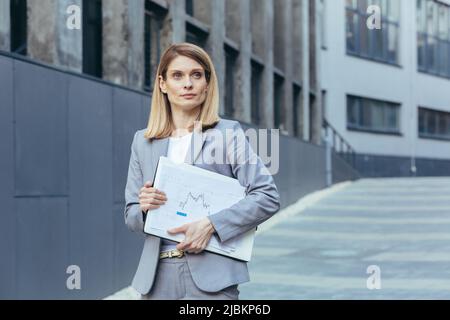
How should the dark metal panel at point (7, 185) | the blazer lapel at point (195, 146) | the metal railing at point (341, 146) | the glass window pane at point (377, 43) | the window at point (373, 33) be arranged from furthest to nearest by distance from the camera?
the glass window pane at point (377, 43), the window at point (373, 33), the metal railing at point (341, 146), the dark metal panel at point (7, 185), the blazer lapel at point (195, 146)

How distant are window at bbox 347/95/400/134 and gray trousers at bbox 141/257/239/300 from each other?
107ft

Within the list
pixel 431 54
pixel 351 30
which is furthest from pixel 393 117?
pixel 351 30

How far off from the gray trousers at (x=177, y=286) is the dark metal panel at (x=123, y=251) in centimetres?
568

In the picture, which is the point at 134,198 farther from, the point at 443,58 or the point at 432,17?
the point at 443,58

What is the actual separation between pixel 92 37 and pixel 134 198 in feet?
24.2

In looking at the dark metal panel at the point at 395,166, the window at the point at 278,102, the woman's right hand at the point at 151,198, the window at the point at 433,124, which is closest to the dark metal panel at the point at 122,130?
the woman's right hand at the point at 151,198

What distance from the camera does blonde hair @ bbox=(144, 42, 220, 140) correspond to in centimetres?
291

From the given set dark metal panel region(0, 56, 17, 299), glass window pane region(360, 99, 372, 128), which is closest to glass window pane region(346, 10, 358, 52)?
glass window pane region(360, 99, 372, 128)

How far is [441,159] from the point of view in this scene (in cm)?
4188

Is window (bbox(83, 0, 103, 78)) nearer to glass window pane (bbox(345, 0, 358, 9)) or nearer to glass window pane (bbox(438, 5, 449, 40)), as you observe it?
glass window pane (bbox(345, 0, 358, 9))

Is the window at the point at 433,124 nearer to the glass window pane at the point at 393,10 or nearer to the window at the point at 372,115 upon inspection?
the window at the point at 372,115

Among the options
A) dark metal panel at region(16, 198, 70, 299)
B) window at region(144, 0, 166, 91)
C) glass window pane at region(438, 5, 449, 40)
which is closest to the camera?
dark metal panel at region(16, 198, 70, 299)

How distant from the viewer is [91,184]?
25.8 feet

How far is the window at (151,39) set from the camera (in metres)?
11.7
